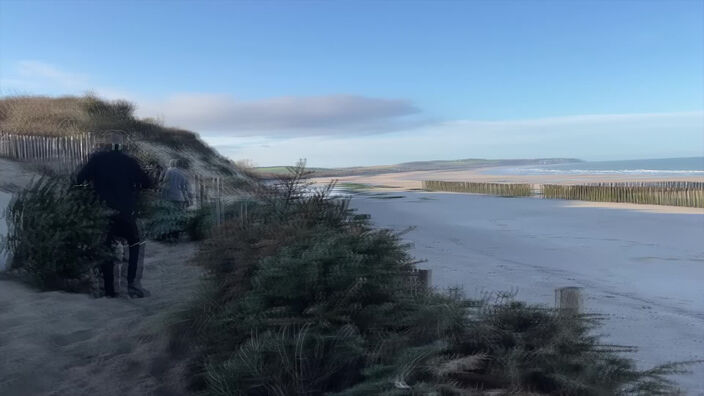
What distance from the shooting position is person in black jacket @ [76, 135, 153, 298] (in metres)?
6.45

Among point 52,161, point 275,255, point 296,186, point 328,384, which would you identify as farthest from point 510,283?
point 52,161

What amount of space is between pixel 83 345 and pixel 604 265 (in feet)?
30.4

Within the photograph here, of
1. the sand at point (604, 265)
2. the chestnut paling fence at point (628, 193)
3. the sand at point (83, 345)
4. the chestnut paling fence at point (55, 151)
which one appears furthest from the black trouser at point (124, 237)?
the chestnut paling fence at point (628, 193)

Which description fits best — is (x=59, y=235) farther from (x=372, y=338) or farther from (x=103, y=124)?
(x=103, y=124)

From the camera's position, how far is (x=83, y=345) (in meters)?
4.90

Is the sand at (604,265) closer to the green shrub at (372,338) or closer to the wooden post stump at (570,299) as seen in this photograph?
the wooden post stump at (570,299)

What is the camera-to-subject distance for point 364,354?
10.9 feet

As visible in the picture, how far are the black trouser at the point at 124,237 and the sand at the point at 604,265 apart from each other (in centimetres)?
381

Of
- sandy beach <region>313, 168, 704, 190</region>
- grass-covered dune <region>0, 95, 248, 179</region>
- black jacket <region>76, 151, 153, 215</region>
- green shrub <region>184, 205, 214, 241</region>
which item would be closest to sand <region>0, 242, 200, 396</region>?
black jacket <region>76, 151, 153, 215</region>

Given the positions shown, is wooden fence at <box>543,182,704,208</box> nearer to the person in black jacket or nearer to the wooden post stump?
the wooden post stump

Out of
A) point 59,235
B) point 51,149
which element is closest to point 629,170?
point 51,149

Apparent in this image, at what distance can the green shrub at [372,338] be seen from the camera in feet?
10.3

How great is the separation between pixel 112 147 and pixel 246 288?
3.13 meters

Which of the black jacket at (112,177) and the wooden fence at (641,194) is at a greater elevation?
the black jacket at (112,177)
